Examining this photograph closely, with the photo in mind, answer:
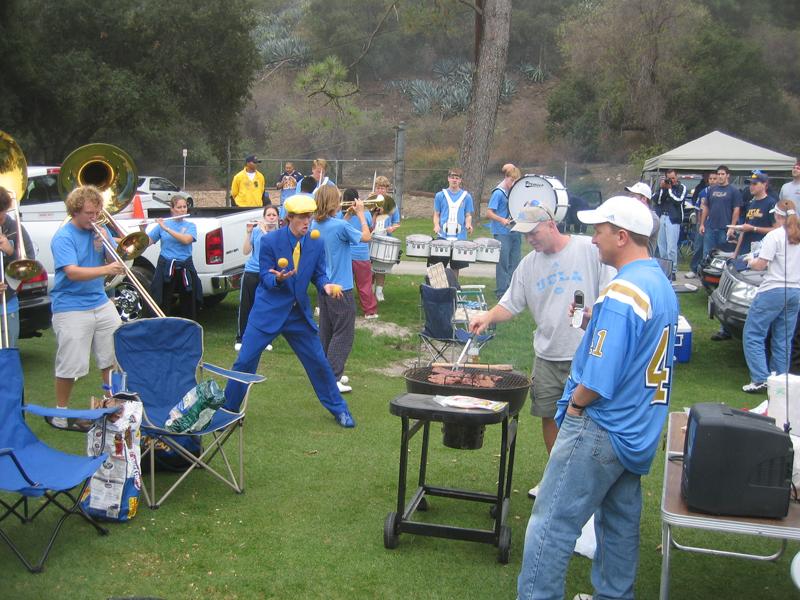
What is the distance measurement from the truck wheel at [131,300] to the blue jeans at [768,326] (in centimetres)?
687

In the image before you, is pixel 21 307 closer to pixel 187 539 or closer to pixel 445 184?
pixel 187 539

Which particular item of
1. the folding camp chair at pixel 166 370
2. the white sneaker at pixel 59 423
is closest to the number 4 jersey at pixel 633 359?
the folding camp chair at pixel 166 370

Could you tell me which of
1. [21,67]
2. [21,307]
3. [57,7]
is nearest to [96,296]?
[21,307]

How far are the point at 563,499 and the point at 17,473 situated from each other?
2.73 meters

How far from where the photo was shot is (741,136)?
32500 mm

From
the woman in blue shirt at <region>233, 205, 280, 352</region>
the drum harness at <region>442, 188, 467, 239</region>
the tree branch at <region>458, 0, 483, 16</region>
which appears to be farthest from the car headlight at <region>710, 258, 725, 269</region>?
the tree branch at <region>458, 0, 483, 16</region>

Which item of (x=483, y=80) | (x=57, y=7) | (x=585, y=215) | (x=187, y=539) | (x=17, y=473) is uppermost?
(x=57, y=7)

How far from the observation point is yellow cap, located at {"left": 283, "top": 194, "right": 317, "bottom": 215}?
18.1 feet

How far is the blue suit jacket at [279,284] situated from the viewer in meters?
5.54

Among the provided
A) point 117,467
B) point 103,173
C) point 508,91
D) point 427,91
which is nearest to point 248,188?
point 103,173

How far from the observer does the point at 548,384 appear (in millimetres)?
4215

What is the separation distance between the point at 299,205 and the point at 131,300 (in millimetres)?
3983

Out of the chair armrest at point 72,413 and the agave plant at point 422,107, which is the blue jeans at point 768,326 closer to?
the chair armrest at point 72,413

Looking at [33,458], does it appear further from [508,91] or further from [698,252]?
[508,91]
